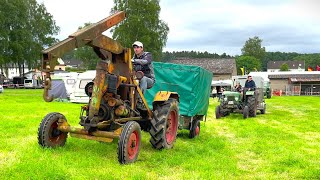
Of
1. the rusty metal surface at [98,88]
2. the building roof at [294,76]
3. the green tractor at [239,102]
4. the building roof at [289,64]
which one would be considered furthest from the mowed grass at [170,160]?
the building roof at [289,64]

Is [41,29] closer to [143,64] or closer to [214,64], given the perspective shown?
[214,64]

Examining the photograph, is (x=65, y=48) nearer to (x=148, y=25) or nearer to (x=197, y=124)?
(x=197, y=124)

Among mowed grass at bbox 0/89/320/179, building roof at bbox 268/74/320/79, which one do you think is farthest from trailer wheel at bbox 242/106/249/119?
building roof at bbox 268/74/320/79

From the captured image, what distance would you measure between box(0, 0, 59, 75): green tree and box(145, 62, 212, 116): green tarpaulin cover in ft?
127

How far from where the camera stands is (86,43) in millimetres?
6301

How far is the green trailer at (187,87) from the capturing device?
34.7 ft

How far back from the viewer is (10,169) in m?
5.78

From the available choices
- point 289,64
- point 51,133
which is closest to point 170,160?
point 51,133

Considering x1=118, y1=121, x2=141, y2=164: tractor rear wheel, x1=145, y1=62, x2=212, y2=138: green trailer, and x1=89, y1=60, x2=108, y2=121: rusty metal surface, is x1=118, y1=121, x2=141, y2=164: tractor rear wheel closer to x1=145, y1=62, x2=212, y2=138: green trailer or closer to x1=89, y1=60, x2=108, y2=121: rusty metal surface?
x1=89, y1=60, x2=108, y2=121: rusty metal surface

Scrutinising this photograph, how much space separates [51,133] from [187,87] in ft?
15.3

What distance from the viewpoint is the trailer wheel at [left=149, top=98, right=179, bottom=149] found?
26.2ft

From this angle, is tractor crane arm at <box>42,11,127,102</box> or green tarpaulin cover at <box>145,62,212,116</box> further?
green tarpaulin cover at <box>145,62,212,116</box>

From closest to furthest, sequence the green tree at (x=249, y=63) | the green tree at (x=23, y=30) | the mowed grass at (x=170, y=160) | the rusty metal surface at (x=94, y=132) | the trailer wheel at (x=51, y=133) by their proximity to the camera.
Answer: the mowed grass at (x=170, y=160), the rusty metal surface at (x=94, y=132), the trailer wheel at (x=51, y=133), the green tree at (x=23, y=30), the green tree at (x=249, y=63)

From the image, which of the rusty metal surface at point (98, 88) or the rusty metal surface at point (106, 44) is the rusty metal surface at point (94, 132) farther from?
the rusty metal surface at point (106, 44)
